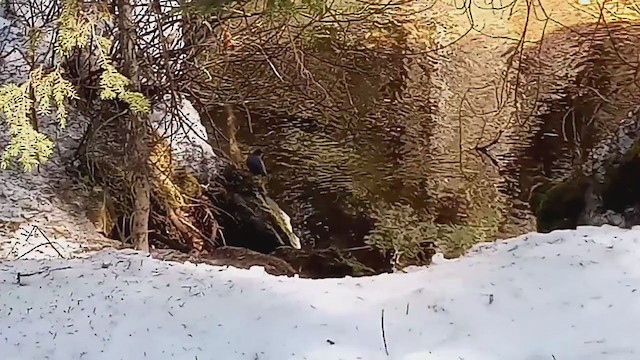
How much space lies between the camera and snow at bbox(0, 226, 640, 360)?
334cm

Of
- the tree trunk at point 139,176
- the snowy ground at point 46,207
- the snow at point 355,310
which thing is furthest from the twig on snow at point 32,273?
the tree trunk at point 139,176

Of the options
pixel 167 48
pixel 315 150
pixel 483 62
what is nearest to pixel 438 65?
pixel 483 62

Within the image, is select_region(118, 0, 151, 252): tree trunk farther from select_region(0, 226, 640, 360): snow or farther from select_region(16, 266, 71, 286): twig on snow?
select_region(0, 226, 640, 360): snow

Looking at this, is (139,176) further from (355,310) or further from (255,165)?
(355,310)

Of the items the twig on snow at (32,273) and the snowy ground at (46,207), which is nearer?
the twig on snow at (32,273)

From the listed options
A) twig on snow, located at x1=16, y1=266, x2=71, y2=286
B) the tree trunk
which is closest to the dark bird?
the tree trunk

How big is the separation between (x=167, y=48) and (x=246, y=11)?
79 cm

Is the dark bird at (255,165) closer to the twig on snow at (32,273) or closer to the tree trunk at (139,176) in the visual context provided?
the tree trunk at (139,176)

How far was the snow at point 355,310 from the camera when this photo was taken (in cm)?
334

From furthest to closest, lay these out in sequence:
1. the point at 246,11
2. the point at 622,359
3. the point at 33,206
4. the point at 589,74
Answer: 1. the point at 589,74
2. the point at 33,206
3. the point at 246,11
4. the point at 622,359

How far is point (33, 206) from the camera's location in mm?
7488

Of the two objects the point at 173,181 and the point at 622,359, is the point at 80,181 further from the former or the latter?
the point at 622,359

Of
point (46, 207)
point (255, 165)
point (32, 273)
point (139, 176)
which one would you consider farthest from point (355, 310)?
point (255, 165)

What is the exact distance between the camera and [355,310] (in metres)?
3.81
